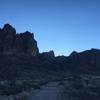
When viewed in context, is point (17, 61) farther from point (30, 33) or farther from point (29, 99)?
point (29, 99)

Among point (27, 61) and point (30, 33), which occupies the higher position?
point (30, 33)

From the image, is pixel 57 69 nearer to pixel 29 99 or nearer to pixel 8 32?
pixel 8 32

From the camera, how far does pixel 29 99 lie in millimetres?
23875

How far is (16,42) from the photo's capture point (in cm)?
9262

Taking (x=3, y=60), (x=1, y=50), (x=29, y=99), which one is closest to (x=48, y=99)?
(x=29, y=99)

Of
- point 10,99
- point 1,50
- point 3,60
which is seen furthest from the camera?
point 1,50

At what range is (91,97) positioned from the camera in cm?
2366

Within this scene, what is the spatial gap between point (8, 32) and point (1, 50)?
8.11 metres

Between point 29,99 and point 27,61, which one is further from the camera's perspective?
point 27,61

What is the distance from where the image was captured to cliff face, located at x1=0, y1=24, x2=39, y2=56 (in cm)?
8984

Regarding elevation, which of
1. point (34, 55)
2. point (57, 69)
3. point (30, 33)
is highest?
point (30, 33)

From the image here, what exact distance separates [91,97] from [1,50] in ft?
222

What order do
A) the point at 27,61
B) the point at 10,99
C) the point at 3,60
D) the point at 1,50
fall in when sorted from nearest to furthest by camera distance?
the point at 10,99 → the point at 3,60 → the point at 27,61 → the point at 1,50

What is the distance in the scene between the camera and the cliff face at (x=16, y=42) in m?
89.8
